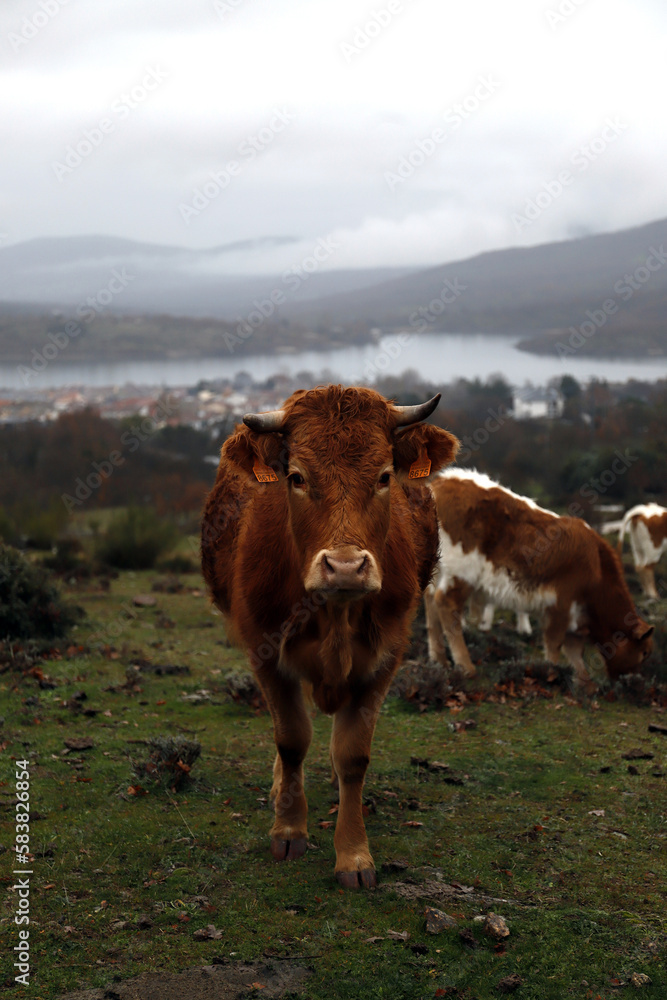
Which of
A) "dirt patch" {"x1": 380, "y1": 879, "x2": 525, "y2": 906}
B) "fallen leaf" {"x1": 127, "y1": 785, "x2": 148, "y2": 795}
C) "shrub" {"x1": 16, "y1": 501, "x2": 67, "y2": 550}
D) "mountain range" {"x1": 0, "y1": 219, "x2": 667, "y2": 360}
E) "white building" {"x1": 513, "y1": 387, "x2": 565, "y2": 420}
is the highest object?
"mountain range" {"x1": 0, "y1": 219, "x2": 667, "y2": 360}

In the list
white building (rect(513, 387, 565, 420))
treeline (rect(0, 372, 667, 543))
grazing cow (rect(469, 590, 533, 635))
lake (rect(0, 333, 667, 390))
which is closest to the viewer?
grazing cow (rect(469, 590, 533, 635))

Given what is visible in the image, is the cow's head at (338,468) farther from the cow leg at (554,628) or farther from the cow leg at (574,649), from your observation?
the cow leg at (574,649)

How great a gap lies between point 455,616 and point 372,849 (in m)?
5.68

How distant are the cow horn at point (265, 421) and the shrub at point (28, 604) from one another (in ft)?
21.6

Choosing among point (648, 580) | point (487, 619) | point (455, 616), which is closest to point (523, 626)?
point (487, 619)

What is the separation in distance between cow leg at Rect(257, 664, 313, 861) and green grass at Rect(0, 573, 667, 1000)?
150 millimetres

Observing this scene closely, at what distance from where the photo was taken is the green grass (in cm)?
410

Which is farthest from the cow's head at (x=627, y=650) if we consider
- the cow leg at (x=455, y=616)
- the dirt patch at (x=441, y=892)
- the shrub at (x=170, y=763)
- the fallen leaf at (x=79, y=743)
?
the fallen leaf at (x=79, y=743)

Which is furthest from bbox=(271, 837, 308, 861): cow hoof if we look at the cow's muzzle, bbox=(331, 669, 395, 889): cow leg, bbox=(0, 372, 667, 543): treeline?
bbox=(0, 372, 667, 543): treeline

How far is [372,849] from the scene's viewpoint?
5.35 meters

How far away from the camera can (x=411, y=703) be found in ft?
28.4

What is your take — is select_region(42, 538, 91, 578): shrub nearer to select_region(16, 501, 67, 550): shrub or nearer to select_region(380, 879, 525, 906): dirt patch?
select_region(16, 501, 67, 550): shrub

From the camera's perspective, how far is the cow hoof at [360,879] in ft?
16.0

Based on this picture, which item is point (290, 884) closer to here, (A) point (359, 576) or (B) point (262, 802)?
(B) point (262, 802)
